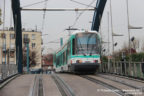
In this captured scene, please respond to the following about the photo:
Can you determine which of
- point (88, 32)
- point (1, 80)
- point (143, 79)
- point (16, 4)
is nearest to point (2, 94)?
point (1, 80)

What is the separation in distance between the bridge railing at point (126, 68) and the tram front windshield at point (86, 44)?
2.24 m

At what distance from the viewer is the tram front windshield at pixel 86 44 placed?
19.6 metres

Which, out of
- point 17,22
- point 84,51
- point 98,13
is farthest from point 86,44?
point 17,22

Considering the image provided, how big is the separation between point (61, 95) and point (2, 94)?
8.37 ft

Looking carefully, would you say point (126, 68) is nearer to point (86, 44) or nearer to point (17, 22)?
point (86, 44)

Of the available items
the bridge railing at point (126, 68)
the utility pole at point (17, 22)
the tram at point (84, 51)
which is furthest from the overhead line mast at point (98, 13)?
the tram at point (84, 51)

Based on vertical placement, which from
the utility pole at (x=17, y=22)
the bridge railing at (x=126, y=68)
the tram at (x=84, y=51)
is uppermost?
Result: the utility pole at (x=17, y=22)

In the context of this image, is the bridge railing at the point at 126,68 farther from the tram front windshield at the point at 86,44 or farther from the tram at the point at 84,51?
the tram front windshield at the point at 86,44

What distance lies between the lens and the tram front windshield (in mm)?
19609

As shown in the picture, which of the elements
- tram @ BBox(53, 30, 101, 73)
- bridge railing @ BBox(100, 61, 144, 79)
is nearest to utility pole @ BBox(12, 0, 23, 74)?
tram @ BBox(53, 30, 101, 73)

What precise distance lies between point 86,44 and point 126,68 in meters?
3.42

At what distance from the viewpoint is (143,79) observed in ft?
51.6

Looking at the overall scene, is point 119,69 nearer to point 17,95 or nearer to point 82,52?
point 82,52

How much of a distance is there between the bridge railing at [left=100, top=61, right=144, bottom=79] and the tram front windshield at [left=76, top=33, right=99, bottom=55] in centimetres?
224
